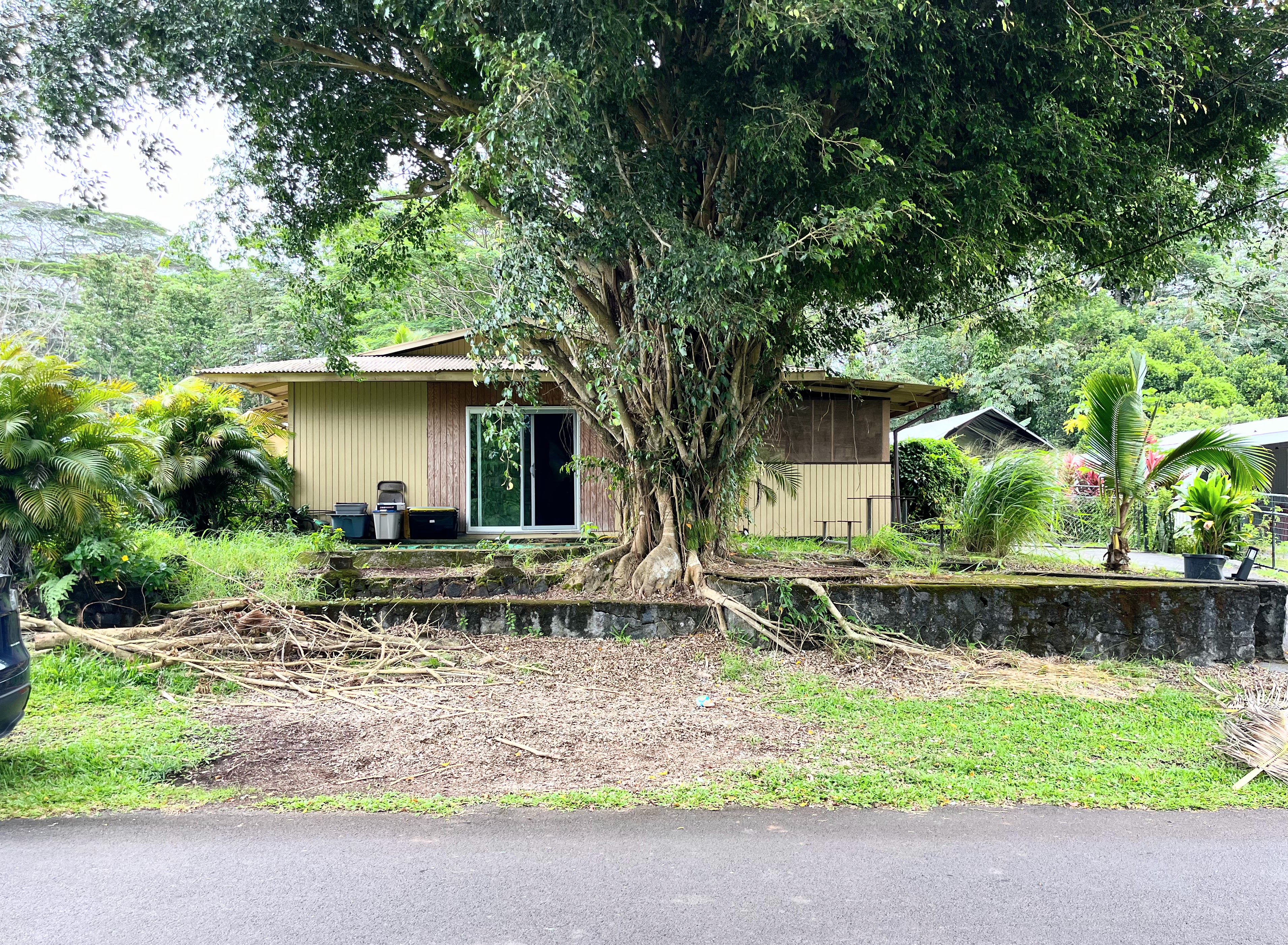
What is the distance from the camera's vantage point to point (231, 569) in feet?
27.7

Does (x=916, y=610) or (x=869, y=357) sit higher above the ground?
(x=869, y=357)

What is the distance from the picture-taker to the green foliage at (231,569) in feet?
26.2

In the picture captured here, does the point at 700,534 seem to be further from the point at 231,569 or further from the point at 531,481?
the point at 531,481

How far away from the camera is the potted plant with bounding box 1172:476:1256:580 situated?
859 cm

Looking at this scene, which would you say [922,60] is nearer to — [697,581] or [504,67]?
[504,67]

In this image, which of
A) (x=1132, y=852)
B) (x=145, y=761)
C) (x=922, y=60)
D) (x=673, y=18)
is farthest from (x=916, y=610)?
(x=145, y=761)

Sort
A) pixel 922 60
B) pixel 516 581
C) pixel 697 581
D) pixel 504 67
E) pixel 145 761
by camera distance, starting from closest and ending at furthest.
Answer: pixel 145 761 < pixel 504 67 < pixel 922 60 < pixel 697 581 < pixel 516 581

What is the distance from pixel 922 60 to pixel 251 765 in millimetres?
6878

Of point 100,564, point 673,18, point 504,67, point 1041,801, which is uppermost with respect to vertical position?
point 673,18

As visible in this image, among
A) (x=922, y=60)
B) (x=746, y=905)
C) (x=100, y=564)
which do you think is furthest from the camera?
(x=100, y=564)

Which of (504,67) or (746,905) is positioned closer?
(746,905)

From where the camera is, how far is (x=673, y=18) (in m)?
6.78

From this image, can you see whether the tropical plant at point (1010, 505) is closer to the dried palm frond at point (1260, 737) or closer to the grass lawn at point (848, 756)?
the grass lawn at point (848, 756)

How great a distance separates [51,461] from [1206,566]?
35.3 ft
